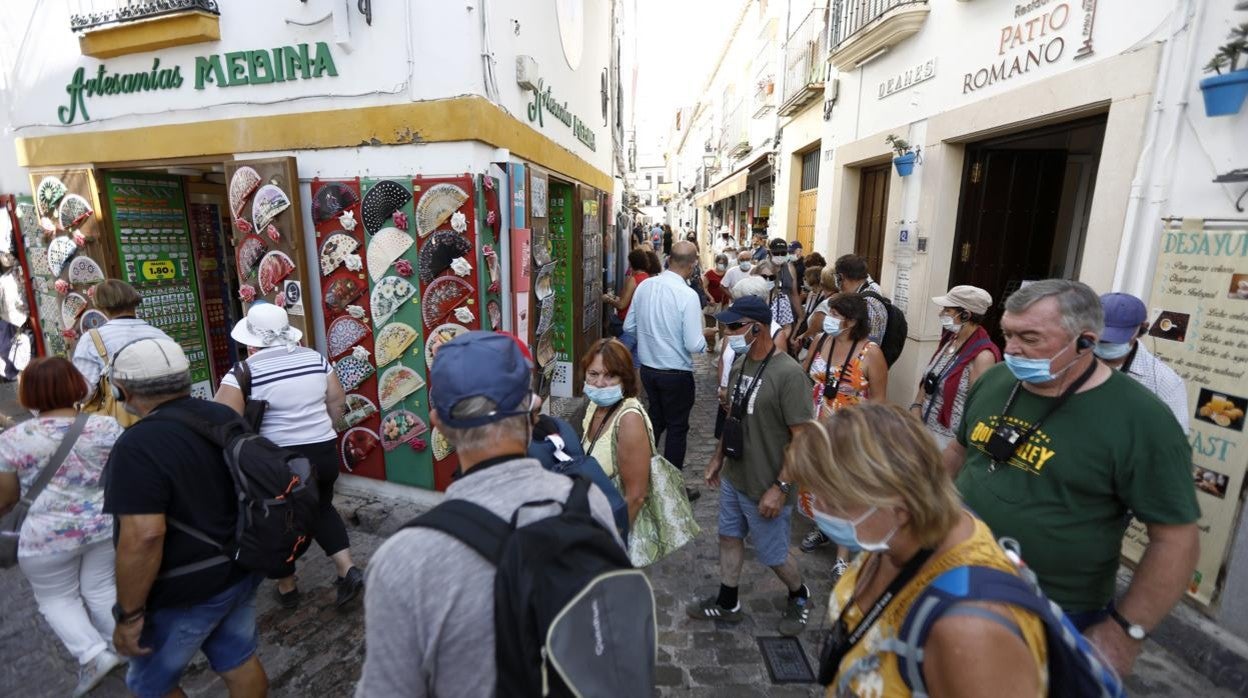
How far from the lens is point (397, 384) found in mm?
4109

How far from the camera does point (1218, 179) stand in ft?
9.52

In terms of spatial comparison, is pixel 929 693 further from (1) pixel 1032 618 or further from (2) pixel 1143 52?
(2) pixel 1143 52

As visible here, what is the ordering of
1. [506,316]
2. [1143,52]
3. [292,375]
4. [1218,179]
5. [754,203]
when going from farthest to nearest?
[754,203], [506,316], [1143,52], [292,375], [1218,179]

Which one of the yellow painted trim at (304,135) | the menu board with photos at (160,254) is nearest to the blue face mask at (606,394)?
the yellow painted trim at (304,135)

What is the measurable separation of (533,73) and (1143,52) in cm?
407

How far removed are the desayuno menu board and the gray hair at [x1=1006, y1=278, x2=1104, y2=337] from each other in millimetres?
1816

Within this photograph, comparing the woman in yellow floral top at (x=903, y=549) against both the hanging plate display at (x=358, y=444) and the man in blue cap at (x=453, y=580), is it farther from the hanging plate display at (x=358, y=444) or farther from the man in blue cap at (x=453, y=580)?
the hanging plate display at (x=358, y=444)

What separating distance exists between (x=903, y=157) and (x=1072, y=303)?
479 centimetres

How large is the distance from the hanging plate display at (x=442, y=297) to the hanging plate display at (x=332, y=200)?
0.82 meters

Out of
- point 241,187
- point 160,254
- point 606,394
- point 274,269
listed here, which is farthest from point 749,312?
point 160,254

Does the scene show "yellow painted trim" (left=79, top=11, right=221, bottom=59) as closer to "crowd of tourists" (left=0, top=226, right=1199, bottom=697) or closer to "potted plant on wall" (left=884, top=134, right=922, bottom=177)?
"crowd of tourists" (left=0, top=226, right=1199, bottom=697)

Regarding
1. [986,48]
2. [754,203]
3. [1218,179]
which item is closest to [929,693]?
[1218,179]

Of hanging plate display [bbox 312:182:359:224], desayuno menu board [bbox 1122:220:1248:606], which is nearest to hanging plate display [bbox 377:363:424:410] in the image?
hanging plate display [bbox 312:182:359:224]

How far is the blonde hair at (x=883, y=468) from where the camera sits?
124 centimetres
